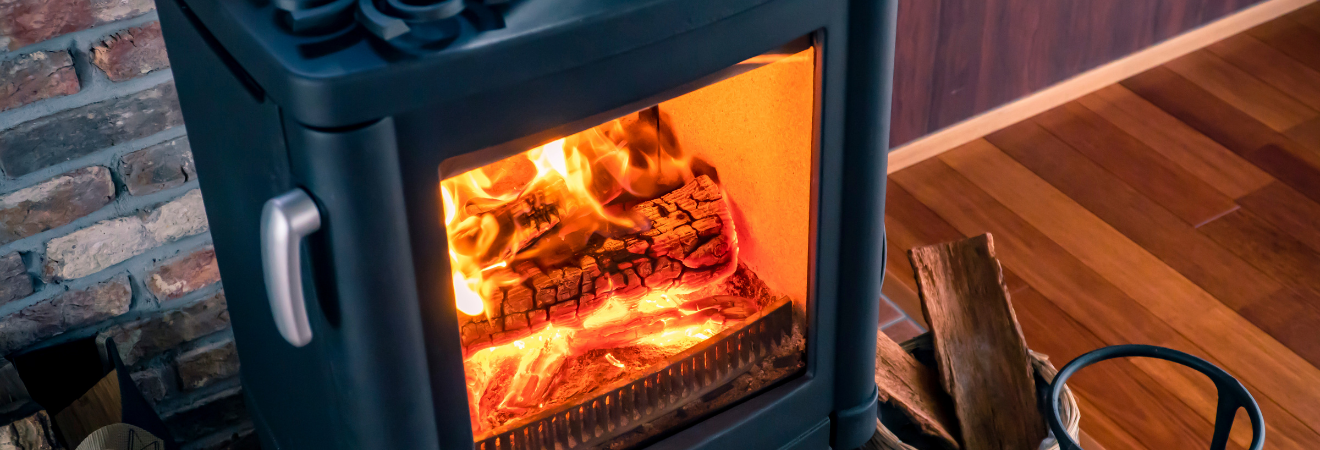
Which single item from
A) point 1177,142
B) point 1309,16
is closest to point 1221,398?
point 1177,142

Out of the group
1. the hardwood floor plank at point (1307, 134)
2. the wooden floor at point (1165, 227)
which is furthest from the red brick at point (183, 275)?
the hardwood floor plank at point (1307, 134)

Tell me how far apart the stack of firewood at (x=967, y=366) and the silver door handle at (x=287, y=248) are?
0.76m

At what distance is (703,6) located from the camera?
848 mm

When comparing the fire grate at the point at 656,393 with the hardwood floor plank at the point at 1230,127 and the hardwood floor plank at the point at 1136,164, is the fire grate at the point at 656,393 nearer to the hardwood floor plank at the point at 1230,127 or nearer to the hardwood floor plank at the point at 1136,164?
the hardwood floor plank at the point at 1136,164

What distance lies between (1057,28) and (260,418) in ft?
5.08

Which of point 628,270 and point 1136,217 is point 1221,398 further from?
point 1136,217

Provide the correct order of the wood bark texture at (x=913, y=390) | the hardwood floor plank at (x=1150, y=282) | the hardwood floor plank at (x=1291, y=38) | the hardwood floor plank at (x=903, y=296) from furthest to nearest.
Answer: the hardwood floor plank at (x=1291, y=38)
the hardwood floor plank at (x=903, y=296)
the hardwood floor plank at (x=1150, y=282)
the wood bark texture at (x=913, y=390)

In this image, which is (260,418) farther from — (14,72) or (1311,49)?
(1311,49)

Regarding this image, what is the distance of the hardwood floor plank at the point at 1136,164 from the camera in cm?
198

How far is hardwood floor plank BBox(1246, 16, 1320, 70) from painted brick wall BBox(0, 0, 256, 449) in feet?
7.07

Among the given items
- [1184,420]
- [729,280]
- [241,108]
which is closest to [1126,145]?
[1184,420]

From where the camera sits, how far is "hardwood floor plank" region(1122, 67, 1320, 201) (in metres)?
2.05

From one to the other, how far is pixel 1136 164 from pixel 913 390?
0.90 metres

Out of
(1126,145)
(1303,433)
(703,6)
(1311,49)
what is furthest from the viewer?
(1311,49)
